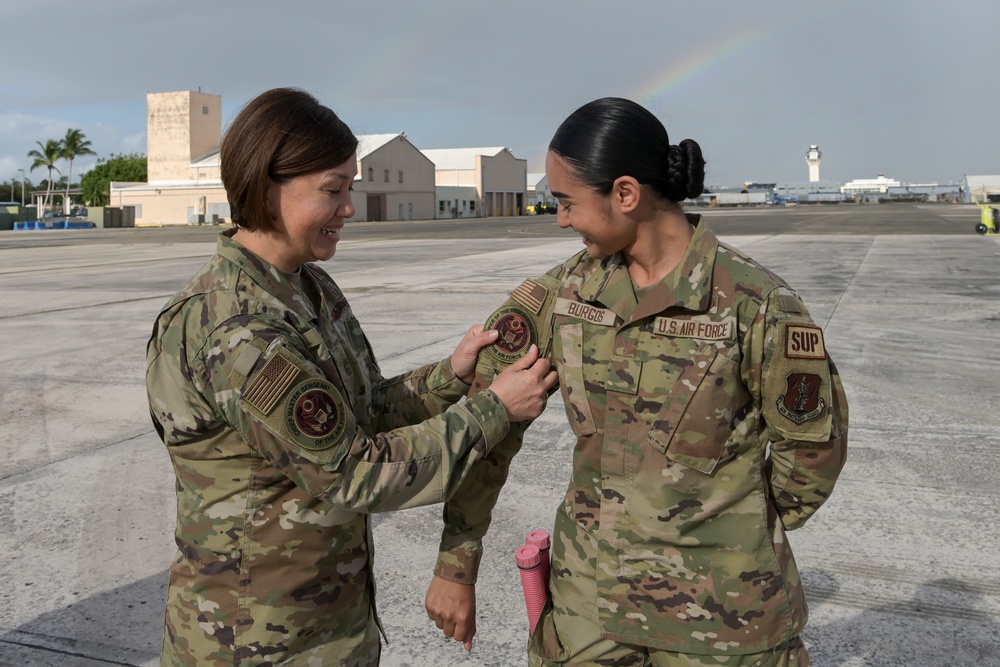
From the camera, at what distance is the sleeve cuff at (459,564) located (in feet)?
7.38

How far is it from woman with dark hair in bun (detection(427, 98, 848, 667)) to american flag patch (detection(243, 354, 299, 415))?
0.69 metres

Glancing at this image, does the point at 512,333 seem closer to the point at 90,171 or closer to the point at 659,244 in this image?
the point at 659,244

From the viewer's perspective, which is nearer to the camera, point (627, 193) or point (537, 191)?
point (627, 193)

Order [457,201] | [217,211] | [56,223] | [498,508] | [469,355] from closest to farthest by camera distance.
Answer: [469,355] → [498,508] → [56,223] → [217,211] → [457,201]

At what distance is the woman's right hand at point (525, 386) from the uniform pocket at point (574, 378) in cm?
5

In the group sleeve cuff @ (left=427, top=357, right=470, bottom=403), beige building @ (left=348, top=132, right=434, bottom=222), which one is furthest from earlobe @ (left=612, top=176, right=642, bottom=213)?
beige building @ (left=348, top=132, right=434, bottom=222)

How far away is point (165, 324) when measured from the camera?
1886mm

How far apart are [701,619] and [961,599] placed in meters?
2.33

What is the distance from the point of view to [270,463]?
5.99 ft

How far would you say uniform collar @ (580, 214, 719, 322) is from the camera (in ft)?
6.49

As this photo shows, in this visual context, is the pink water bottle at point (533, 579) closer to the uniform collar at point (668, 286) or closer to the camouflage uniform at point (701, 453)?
the camouflage uniform at point (701, 453)

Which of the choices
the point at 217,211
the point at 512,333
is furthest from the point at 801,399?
the point at 217,211

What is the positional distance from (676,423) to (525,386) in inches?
14.0

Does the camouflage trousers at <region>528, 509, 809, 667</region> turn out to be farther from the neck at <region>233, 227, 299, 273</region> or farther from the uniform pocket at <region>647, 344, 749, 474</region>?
the neck at <region>233, 227, 299, 273</region>
